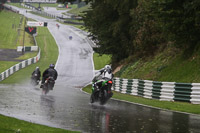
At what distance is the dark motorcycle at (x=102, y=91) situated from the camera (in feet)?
58.6

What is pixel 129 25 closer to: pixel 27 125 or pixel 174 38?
pixel 174 38

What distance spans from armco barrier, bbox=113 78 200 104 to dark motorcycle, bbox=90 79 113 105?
3.77 metres

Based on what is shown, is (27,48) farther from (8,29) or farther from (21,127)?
(21,127)

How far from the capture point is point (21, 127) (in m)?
10.5

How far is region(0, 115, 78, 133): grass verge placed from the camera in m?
9.99

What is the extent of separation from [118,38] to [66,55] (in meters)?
36.5

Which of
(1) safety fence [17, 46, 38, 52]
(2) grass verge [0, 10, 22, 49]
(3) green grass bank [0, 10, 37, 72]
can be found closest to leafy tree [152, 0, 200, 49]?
(3) green grass bank [0, 10, 37, 72]

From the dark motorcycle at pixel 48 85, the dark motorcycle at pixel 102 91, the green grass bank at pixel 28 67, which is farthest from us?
the dark motorcycle at pixel 48 85

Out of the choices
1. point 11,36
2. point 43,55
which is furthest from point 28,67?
point 11,36

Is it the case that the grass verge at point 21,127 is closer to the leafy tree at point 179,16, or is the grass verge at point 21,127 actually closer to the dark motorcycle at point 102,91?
the dark motorcycle at point 102,91

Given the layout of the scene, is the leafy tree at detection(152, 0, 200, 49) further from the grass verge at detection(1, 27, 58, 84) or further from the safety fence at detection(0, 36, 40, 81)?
the safety fence at detection(0, 36, 40, 81)

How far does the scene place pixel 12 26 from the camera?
348ft

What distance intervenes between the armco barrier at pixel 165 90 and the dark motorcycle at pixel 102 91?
3.77m

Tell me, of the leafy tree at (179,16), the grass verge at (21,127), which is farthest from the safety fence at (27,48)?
the grass verge at (21,127)
